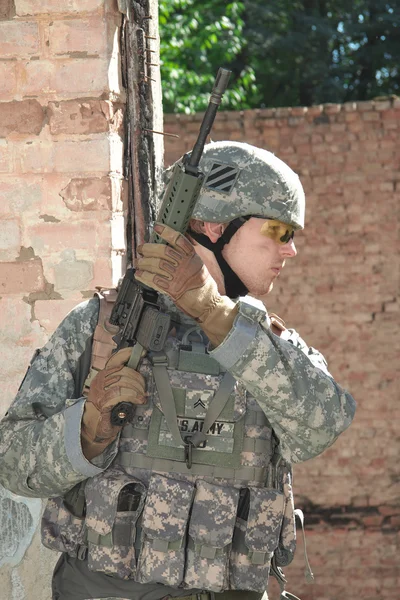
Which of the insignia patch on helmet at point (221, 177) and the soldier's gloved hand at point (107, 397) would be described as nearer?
the soldier's gloved hand at point (107, 397)

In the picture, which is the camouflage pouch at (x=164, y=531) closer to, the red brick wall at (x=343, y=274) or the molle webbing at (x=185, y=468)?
the molle webbing at (x=185, y=468)

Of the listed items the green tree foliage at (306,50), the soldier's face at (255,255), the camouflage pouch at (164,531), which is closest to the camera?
the camouflage pouch at (164,531)

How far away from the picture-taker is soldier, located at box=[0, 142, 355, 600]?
255 cm

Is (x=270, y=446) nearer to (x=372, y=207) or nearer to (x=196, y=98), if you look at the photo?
(x=372, y=207)

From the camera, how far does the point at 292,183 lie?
2.92 m

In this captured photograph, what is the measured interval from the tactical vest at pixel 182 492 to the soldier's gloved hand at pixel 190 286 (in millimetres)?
209

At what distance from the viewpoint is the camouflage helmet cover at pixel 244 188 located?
2.83 m

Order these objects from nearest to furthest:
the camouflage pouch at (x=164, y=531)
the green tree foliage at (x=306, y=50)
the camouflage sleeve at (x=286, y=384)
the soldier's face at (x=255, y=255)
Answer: the camouflage sleeve at (x=286, y=384) < the camouflage pouch at (x=164, y=531) < the soldier's face at (x=255, y=255) < the green tree foliage at (x=306, y=50)

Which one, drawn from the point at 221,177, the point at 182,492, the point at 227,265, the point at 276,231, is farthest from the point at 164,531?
the point at 221,177

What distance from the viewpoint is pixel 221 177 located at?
2.88 m

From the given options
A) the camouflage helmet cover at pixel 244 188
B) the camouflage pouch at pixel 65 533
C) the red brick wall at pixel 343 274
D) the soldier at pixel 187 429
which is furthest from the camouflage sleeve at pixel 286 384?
the red brick wall at pixel 343 274

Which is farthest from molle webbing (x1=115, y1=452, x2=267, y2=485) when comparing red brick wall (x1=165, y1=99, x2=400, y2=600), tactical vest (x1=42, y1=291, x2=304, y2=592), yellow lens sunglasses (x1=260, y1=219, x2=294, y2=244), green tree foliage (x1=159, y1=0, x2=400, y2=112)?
green tree foliage (x1=159, y1=0, x2=400, y2=112)

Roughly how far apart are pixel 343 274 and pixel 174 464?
4.64 m

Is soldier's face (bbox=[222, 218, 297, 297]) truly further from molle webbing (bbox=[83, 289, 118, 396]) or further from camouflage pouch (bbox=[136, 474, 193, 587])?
camouflage pouch (bbox=[136, 474, 193, 587])
